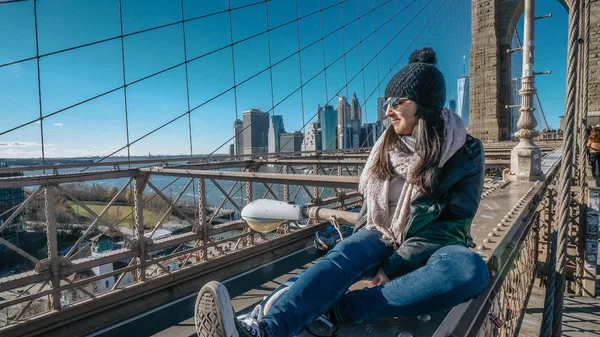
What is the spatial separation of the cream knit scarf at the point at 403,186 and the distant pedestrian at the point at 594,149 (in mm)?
10687

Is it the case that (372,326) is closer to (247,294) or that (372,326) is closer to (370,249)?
(370,249)

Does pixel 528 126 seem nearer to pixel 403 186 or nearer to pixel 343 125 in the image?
pixel 403 186

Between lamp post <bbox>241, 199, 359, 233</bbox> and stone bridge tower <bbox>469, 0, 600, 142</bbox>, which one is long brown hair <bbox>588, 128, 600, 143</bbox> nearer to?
stone bridge tower <bbox>469, 0, 600, 142</bbox>

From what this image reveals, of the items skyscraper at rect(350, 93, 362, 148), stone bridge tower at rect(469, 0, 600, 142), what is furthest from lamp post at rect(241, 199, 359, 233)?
stone bridge tower at rect(469, 0, 600, 142)

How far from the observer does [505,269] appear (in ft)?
4.82

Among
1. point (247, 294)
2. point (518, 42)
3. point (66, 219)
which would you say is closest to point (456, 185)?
point (247, 294)

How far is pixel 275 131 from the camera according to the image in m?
9.28

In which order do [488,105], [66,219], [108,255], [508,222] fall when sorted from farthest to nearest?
[66,219]
[488,105]
[108,255]
[508,222]

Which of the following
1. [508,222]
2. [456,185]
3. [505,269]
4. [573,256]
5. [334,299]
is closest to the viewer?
[334,299]

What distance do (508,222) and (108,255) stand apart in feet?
13.0

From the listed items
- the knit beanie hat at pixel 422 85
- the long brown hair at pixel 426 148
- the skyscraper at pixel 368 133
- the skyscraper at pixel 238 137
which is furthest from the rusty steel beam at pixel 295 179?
the skyscraper at pixel 368 133

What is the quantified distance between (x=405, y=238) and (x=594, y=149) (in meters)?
11.5

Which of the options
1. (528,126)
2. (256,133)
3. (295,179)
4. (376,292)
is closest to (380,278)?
(376,292)

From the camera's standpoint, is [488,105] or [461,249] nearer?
[461,249]
